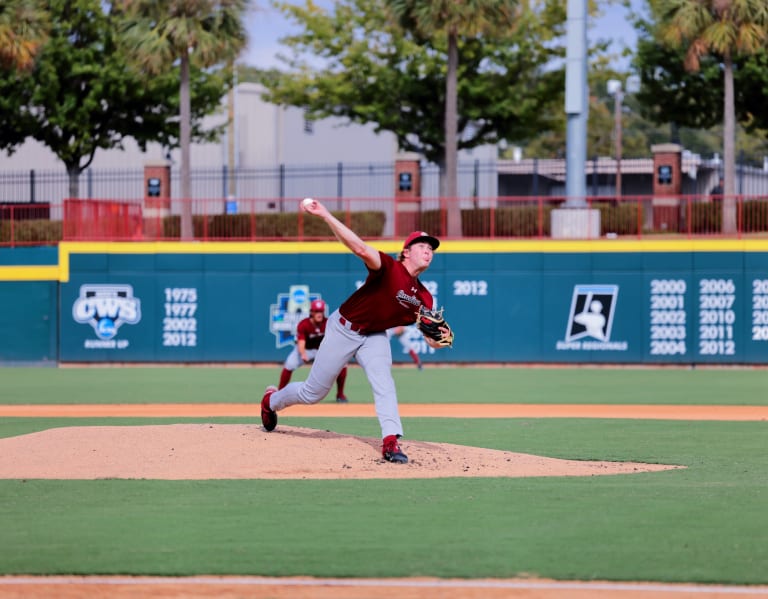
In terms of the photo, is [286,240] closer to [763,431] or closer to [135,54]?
[135,54]

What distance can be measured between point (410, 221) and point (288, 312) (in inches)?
226

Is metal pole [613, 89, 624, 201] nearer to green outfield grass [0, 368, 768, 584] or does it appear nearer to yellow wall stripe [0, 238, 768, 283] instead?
yellow wall stripe [0, 238, 768, 283]

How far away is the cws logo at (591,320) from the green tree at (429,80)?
15.6 metres

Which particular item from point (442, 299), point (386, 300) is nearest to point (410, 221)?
point (442, 299)

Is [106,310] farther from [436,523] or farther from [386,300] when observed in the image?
[436,523]

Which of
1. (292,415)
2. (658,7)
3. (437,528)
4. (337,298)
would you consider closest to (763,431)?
(292,415)

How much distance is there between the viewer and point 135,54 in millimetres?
35781

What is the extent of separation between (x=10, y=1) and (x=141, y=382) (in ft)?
49.4

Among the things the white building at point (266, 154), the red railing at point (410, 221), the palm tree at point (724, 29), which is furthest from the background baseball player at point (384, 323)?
the white building at point (266, 154)

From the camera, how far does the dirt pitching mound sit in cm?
1005

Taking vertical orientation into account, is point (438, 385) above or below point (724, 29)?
below

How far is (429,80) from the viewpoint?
42.7 meters

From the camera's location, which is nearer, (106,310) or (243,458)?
(243,458)

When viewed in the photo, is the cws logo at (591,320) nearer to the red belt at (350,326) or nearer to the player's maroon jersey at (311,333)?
the player's maroon jersey at (311,333)
